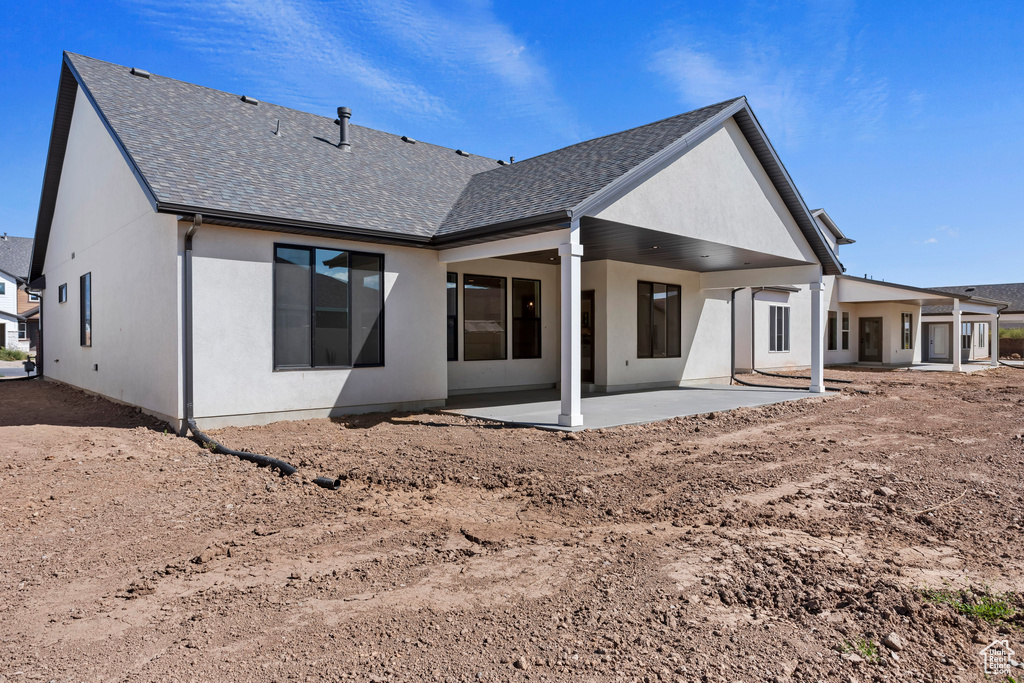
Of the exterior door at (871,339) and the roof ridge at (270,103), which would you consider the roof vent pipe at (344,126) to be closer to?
the roof ridge at (270,103)

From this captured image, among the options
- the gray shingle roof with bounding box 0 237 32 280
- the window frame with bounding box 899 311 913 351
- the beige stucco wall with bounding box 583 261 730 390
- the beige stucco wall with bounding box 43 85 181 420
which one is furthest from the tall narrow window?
the gray shingle roof with bounding box 0 237 32 280

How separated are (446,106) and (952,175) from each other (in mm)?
18059

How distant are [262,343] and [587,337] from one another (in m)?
7.92

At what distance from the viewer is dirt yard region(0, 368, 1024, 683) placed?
108 inches

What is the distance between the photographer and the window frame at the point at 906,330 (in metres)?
28.0

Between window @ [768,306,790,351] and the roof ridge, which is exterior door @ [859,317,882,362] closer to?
window @ [768,306,790,351]

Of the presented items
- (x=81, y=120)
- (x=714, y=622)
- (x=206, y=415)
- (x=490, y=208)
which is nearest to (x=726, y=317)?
(x=490, y=208)

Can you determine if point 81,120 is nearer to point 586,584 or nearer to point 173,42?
point 173,42

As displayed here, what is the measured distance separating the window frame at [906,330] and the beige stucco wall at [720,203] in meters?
18.1

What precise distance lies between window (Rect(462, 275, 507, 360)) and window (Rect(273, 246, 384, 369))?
281cm

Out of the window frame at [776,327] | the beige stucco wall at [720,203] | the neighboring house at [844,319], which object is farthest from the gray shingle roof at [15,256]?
the window frame at [776,327]

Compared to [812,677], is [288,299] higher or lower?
higher

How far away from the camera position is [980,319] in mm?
32031

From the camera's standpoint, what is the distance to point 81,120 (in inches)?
496
